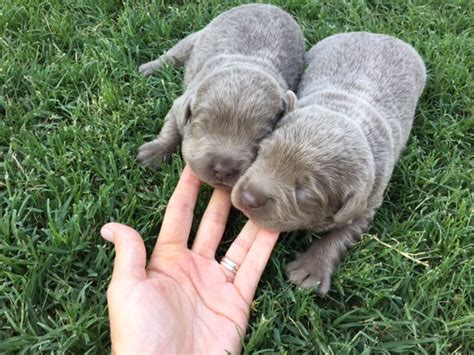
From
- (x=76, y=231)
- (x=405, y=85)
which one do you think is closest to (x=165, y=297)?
(x=76, y=231)

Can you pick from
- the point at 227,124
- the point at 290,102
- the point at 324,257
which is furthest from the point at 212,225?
the point at 290,102

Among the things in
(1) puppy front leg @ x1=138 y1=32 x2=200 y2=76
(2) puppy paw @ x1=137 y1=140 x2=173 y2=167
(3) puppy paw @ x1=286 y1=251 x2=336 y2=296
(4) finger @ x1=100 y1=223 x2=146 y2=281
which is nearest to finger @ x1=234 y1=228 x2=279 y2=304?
(3) puppy paw @ x1=286 y1=251 x2=336 y2=296

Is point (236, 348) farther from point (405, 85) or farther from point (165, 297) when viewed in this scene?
point (405, 85)

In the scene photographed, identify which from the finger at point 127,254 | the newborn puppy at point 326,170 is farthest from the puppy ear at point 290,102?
A: the finger at point 127,254

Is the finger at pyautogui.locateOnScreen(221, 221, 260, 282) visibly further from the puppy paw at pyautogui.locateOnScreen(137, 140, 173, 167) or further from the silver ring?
the puppy paw at pyautogui.locateOnScreen(137, 140, 173, 167)

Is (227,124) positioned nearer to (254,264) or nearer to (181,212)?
(181,212)

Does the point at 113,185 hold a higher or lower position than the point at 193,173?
lower

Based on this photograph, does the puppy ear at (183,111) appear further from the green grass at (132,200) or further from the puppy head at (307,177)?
the puppy head at (307,177)
